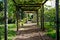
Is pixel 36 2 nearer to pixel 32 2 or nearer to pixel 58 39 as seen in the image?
pixel 32 2

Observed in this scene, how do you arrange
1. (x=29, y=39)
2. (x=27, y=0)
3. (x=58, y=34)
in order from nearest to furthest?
(x=58, y=34) < (x=29, y=39) < (x=27, y=0)

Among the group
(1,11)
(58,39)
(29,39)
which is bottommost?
(29,39)

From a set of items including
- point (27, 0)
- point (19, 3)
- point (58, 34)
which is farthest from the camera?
point (19, 3)

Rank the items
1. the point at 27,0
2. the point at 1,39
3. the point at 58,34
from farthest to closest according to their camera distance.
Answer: the point at 27,0, the point at 1,39, the point at 58,34

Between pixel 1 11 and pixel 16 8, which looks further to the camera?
pixel 16 8

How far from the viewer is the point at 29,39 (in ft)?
32.6

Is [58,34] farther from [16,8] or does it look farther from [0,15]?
[16,8]

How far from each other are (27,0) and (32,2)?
85 centimetres

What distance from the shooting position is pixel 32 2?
15.1m

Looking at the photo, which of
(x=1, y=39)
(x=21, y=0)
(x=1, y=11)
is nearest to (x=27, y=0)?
(x=21, y=0)

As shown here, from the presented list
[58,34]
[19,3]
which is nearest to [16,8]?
[19,3]

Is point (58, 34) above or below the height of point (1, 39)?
above

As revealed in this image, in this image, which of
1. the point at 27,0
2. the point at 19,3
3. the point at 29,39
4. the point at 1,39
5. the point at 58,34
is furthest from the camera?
the point at 19,3

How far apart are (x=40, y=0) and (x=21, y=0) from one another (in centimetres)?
158
